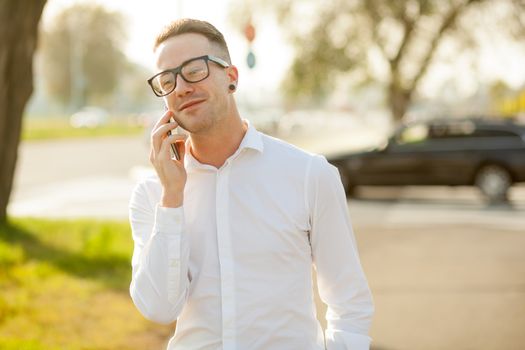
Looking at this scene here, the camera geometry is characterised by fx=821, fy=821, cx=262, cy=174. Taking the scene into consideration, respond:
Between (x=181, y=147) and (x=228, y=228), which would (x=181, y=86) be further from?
(x=228, y=228)

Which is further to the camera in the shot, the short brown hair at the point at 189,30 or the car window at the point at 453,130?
the car window at the point at 453,130

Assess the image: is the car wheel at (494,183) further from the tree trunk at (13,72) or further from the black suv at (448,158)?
the tree trunk at (13,72)

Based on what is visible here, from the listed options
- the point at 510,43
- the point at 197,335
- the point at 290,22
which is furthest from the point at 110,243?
the point at 510,43

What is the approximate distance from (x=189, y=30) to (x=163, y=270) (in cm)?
72

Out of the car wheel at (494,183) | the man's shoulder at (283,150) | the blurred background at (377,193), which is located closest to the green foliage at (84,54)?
the blurred background at (377,193)

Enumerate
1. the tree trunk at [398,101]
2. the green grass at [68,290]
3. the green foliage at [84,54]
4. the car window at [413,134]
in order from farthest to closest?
the green foliage at [84,54]
the tree trunk at [398,101]
the car window at [413,134]
the green grass at [68,290]

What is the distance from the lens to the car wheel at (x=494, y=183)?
15.9 meters

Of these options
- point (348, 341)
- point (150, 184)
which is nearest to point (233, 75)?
point (150, 184)

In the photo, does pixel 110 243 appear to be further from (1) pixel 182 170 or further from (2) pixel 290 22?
(2) pixel 290 22

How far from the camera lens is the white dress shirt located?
8.02 feet

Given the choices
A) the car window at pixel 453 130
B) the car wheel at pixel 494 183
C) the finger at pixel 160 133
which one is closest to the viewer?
the finger at pixel 160 133

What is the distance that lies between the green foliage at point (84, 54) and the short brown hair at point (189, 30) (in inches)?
3286

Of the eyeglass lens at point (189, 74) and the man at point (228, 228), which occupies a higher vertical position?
the eyeglass lens at point (189, 74)

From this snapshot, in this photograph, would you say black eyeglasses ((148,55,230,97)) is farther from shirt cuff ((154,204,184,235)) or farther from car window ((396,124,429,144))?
car window ((396,124,429,144))
